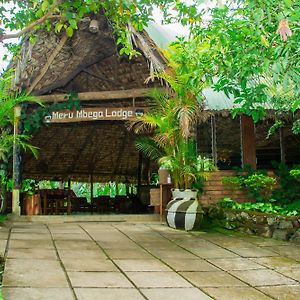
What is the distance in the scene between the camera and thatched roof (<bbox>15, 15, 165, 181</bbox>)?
7570 millimetres

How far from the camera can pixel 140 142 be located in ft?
25.5

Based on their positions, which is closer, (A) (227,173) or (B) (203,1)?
(B) (203,1)

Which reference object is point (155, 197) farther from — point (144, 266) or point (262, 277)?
point (262, 277)

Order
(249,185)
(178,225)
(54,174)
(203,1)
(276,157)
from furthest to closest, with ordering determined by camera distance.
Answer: (54,174) < (276,157) < (249,185) < (178,225) < (203,1)

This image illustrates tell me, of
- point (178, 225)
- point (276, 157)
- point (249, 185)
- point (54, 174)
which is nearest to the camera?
point (178, 225)

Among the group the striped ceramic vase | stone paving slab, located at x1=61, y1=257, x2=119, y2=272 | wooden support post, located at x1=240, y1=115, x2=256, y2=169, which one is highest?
wooden support post, located at x1=240, y1=115, x2=256, y2=169

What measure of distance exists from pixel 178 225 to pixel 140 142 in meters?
1.62

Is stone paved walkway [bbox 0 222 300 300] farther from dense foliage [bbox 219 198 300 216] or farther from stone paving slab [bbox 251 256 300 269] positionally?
dense foliage [bbox 219 198 300 216]

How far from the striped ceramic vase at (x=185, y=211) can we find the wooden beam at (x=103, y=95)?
228 cm

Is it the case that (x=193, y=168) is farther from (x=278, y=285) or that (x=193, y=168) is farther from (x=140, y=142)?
(x=278, y=285)

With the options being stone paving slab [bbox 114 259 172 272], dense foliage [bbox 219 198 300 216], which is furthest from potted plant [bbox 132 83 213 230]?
stone paving slab [bbox 114 259 172 272]

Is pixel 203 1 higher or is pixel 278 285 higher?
pixel 203 1

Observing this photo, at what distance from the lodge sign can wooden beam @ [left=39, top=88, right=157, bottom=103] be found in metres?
0.25

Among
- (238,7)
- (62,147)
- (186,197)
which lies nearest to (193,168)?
(186,197)
